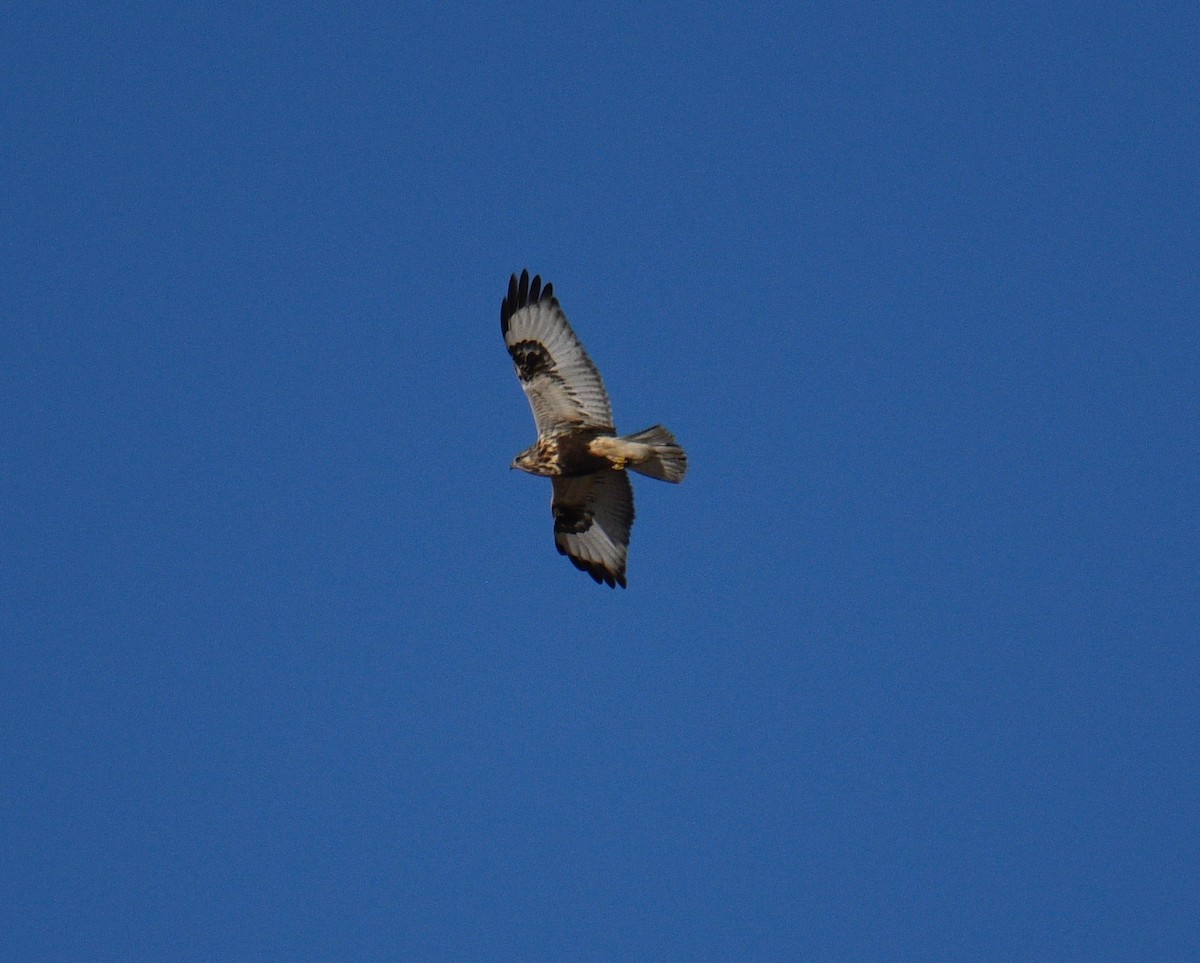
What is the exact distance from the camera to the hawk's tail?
41.7 feet

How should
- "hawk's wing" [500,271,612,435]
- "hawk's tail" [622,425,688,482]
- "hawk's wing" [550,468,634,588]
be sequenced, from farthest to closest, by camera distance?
"hawk's wing" [550,468,634,588], "hawk's wing" [500,271,612,435], "hawk's tail" [622,425,688,482]

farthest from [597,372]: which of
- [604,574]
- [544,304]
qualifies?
[604,574]

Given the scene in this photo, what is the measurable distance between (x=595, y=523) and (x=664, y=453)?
148 cm

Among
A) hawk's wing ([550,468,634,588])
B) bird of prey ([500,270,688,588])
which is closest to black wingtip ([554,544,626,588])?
hawk's wing ([550,468,634,588])

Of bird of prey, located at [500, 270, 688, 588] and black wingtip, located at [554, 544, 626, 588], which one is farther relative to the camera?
black wingtip, located at [554, 544, 626, 588]

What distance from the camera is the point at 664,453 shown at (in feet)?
41.8

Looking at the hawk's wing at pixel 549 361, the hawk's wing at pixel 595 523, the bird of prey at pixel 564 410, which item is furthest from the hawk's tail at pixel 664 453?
the hawk's wing at pixel 595 523

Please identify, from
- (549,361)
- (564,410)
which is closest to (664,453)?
(564,410)

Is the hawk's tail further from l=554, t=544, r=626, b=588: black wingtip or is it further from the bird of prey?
l=554, t=544, r=626, b=588: black wingtip

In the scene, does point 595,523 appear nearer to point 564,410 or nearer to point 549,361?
point 564,410

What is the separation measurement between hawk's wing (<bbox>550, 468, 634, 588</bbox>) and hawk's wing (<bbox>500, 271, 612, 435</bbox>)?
29.5 inches

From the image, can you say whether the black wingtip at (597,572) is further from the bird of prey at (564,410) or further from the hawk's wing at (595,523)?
the bird of prey at (564,410)

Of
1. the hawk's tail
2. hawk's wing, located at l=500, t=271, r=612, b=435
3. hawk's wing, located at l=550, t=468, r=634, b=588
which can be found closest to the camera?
the hawk's tail

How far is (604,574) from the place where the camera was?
14.0 metres
